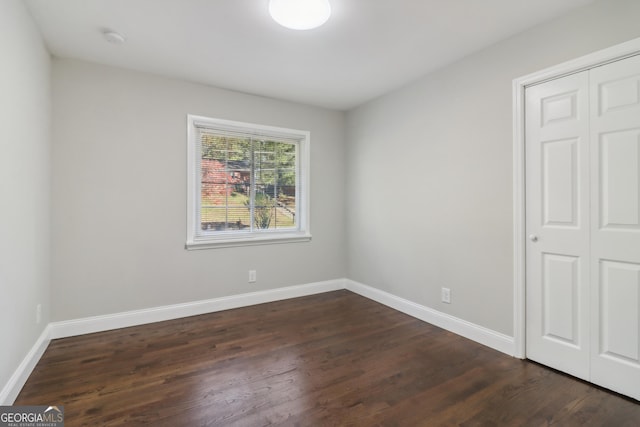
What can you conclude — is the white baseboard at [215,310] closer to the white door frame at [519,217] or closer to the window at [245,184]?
the white door frame at [519,217]

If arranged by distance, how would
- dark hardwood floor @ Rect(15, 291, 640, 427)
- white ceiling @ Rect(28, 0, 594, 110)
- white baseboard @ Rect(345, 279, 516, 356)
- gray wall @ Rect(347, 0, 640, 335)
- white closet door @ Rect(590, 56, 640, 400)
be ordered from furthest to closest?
white baseboard @ Rect(345, 279, 516, 356), gray wall @ Rect(347, 0, 640, 335), white ceiling @ Rect(28, 0, 594, 110), white closet door @ Rect(590, 56, 640, 400), dark hardwood floor @ Rect(15, 291, 640, 427)

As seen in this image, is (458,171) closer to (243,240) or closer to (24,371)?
(243,240)

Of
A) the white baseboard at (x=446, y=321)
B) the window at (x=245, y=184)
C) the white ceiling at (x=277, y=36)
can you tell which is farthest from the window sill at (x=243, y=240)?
the white ceiling at (x=277, y=36)

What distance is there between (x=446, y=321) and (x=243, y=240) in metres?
2.31

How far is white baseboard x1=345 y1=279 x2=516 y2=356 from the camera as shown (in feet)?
8.12

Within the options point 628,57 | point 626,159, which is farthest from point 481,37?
point 626,159

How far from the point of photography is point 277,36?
2.38m

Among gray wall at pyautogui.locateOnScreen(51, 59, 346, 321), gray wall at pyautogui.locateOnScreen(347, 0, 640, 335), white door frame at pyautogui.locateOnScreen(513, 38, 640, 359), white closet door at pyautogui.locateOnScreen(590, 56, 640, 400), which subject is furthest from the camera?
gray wall at pyautogui.locateOnScreen(51, 59, 346, 321)

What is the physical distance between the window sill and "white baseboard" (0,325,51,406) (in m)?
1.31

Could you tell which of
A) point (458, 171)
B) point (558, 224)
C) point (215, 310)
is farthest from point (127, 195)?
point (558, 224)

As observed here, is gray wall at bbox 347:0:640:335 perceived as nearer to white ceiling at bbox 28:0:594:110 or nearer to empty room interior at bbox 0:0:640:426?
empty room interior at bbox 0:0:640:426

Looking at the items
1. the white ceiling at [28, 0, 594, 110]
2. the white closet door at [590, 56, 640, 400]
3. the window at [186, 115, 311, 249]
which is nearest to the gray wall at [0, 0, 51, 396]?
the white ceiling at [28, 0, 594, 110]

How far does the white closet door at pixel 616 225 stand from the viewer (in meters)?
1.84

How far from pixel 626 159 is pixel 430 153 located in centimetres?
146
